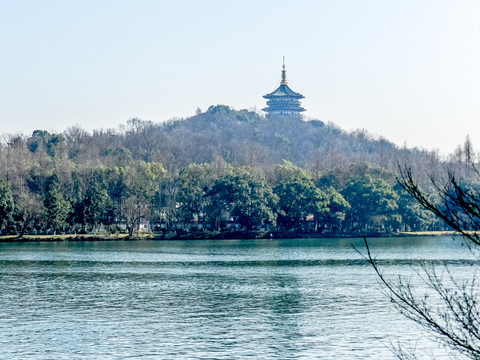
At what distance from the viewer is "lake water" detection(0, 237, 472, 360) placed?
1995 centimetres

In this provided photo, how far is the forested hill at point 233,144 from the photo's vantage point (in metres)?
114

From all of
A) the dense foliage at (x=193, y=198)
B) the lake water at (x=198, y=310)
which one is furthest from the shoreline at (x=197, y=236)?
the lake water at (x=198, y=310)

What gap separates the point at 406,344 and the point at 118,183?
65140 millimetres

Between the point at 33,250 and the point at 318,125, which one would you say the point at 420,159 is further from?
the point at 33,250

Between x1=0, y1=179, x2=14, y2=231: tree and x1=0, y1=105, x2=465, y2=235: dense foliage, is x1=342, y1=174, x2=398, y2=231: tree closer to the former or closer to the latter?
x1=0, y1=105, x2=465, y2=235: dense foliage

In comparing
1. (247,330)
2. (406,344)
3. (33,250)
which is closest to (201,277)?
(247,330)

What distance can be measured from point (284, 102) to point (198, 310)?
161925mm

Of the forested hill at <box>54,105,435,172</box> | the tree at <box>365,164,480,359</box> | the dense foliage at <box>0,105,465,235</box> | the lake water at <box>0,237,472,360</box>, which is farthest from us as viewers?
the forested hill at <box>54,105,435,172</box>

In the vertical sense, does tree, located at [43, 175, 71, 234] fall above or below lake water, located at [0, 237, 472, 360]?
above

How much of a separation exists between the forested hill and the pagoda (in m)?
4.13

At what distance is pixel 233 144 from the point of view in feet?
512

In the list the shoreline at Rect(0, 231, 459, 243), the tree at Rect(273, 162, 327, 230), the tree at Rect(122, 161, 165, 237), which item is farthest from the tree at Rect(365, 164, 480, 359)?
the tree at Rect(122, 161, 165, 237)

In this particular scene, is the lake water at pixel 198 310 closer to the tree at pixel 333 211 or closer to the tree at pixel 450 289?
the tree at pixel 450 289

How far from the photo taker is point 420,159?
406ft
